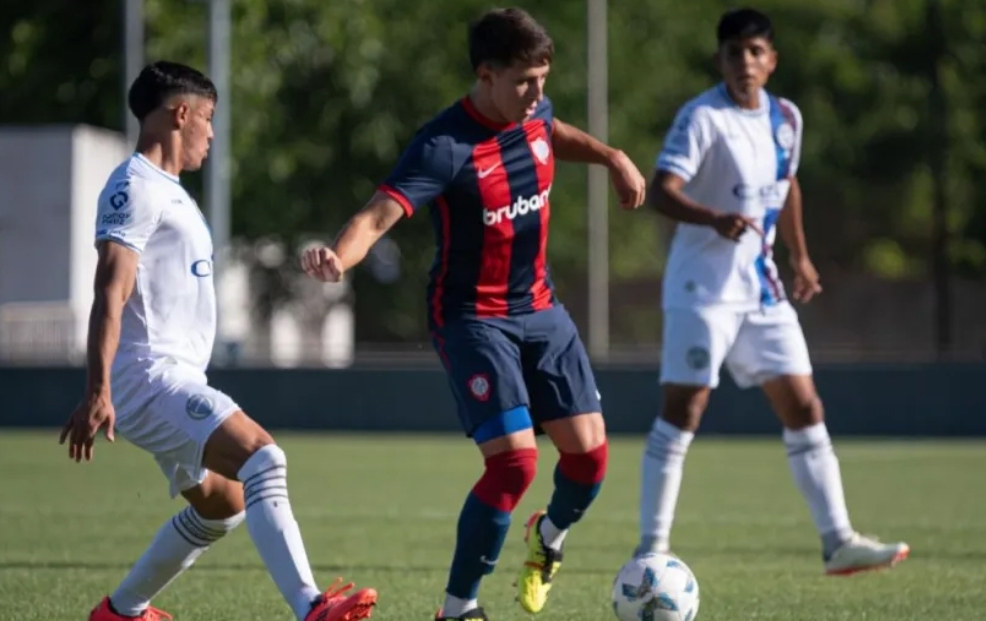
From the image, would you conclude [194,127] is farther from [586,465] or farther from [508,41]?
[586,465]

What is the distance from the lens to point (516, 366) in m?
7.54

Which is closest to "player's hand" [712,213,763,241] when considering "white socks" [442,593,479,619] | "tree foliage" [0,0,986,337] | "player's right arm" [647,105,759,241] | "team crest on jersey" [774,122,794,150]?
"player's right arm" [647,105,759,241]

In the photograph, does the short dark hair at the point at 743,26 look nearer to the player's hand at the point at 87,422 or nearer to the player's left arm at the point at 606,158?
the player's left arm at the point at 606,158

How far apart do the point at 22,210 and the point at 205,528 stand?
27.5m

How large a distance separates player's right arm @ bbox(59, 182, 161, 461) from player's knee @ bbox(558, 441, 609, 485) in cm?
191

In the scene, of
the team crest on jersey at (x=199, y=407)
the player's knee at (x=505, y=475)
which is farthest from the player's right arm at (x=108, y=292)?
the player's knee at (x=505, y=475)

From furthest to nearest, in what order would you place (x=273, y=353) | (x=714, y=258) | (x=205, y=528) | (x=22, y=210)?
(x=273, y=353), (x=22, y=210), (x=714, y=258), (x=205, y=528)

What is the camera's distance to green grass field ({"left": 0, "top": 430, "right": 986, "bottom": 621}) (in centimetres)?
847

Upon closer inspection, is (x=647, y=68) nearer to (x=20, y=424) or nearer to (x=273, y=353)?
(x=273, y=353)

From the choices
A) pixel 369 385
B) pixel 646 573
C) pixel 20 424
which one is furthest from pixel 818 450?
pixel 20 424

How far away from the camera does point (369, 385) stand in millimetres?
25203

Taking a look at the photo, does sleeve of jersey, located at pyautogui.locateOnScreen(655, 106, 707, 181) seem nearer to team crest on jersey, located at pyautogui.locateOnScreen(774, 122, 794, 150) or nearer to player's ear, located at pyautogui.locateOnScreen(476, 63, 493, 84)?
team crest on jersey, located at pyautogui.locateOnScreen(774, 122, 794, 150)

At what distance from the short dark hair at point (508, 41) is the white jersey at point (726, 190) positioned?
2.34 m

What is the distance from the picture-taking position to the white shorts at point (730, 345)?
9.63 metres
